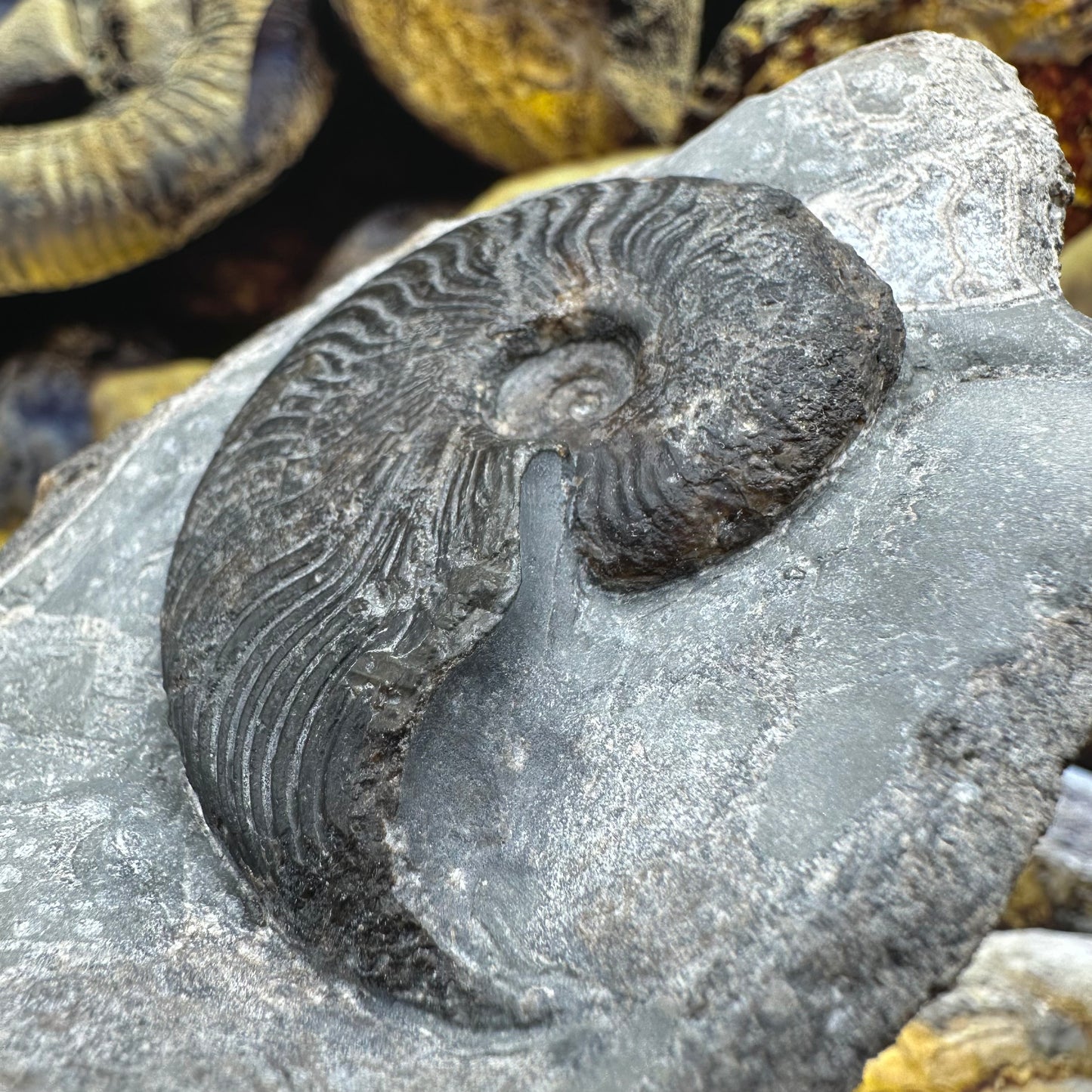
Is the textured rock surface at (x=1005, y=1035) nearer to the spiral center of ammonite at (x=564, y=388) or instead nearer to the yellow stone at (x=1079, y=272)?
the spiral center of ammonite at (x=564, y=388)

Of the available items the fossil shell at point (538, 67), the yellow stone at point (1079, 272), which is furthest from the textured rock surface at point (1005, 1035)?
the fossil shell at point (538, 67)

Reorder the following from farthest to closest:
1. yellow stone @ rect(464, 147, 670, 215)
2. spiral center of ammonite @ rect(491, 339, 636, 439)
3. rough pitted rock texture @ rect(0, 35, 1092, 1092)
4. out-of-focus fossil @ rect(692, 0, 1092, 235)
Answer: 1. yellow stone @ rect(464, 147, 670, 215)
2. out-of-focus fossil @ rect(692, 0, 1092, 235)
3. spiral center of ammonite @ rect(491, 339, 636, 439)
4. rough pitted rock texture @ rect(0, 35, 1092, 1092)

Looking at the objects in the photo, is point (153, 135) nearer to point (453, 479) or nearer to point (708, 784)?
point (453, 479)

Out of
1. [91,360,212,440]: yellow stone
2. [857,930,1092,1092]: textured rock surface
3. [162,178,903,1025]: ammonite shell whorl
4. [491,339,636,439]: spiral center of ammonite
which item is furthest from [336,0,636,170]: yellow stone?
[857,930,1092,1092]: textured rock surface

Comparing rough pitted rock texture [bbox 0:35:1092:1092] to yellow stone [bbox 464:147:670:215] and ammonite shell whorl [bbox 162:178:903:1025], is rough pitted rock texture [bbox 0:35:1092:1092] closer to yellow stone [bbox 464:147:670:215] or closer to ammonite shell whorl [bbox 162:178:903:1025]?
ammonite shell whorl [bbox 162:178:903:1025]

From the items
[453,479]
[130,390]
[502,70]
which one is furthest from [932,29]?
[130,390]

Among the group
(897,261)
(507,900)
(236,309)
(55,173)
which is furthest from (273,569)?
(236,309)
